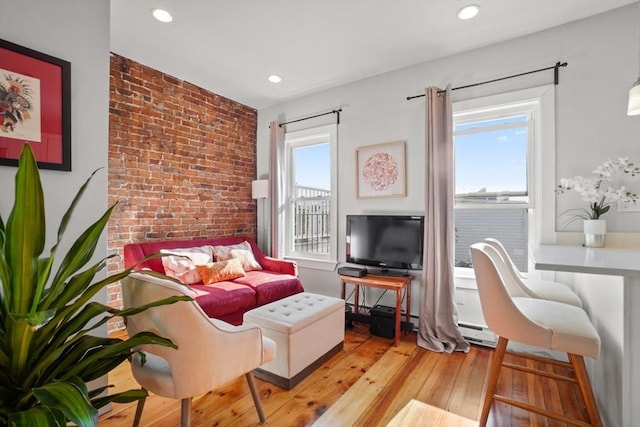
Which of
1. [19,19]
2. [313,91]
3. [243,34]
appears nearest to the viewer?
[19,19]

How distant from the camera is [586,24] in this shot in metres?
2.39

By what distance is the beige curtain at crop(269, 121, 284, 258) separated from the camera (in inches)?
161

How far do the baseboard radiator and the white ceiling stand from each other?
2648 millimetres

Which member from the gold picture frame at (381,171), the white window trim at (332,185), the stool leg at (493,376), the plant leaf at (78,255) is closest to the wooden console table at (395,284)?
the white window trim at (332,185)

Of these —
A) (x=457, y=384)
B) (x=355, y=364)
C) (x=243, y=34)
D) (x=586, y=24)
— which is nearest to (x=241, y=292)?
(x=355, y=364)

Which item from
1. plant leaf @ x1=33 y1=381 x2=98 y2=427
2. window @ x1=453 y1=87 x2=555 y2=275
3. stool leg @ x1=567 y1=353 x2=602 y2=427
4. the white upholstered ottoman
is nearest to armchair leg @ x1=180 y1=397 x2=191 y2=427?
plant leaf @ x1=33 y1=381 x2=98 y2=427

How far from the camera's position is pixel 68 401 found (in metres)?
0.77

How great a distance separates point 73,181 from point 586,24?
388 centimetres

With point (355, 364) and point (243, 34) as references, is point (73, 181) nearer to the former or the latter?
point (243, 34)

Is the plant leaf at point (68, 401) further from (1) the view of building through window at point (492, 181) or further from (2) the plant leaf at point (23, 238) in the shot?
(1) the view of building through window at point (492, 181)

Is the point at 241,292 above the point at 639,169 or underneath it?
underneath

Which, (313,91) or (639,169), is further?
(313,91)

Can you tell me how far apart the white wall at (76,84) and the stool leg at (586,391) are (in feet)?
8.66

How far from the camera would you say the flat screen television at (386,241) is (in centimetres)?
299
